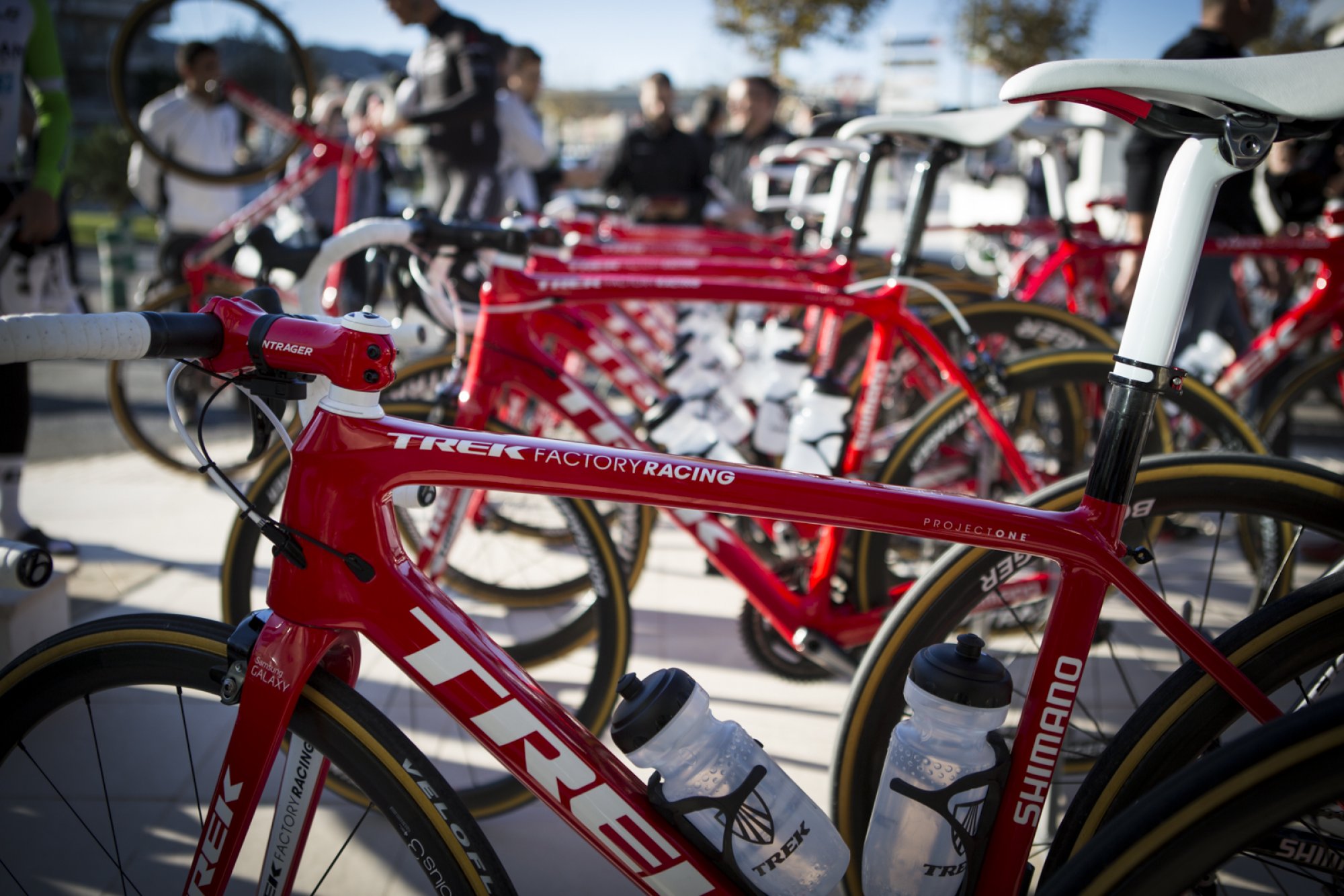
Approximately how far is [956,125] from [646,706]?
1.67 meters

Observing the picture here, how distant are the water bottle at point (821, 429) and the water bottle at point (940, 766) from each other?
3.23 ft

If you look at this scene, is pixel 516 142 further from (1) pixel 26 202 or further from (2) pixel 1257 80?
(2) pixel 1257 80

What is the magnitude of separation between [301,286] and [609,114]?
42667mm

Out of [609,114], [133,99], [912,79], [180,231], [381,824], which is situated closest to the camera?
[381,824]

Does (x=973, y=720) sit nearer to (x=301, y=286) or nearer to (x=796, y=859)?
(x=796, y=859)

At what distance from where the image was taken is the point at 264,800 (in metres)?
1.85

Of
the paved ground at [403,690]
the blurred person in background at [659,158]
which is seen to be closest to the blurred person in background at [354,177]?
the paved ground at [403,690]

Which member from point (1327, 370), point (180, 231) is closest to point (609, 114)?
point (180, 231)

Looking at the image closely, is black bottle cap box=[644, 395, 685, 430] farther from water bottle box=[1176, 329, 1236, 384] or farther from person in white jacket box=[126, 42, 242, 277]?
person in white jacket box=[126, 42, 242, 277]

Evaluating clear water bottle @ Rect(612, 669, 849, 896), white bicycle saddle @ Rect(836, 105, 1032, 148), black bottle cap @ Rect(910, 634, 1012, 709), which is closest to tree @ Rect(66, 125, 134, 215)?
white bicycle saddle @ Rect(836, 105, 1032, 148)

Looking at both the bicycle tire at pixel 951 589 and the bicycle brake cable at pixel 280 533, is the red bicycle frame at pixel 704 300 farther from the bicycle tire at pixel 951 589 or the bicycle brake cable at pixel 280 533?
the bicycle brake cable at pixel 280 533

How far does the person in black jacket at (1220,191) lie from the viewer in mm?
3307

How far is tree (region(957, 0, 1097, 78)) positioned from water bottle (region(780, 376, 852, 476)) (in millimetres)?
22413

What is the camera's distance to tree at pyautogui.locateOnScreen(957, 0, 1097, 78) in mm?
21750
